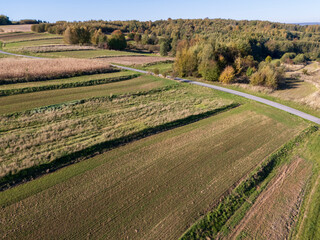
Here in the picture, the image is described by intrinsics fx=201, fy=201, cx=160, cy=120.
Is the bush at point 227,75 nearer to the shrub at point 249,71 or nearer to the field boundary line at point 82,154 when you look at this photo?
the shrub at point 249,71

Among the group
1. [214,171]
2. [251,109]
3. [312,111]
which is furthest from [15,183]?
[312,111]

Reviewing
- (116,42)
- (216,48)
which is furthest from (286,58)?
(116,42)

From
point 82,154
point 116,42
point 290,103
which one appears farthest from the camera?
point 116,42

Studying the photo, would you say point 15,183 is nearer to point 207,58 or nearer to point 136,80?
point 136,80

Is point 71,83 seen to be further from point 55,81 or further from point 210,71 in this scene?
point 210,71

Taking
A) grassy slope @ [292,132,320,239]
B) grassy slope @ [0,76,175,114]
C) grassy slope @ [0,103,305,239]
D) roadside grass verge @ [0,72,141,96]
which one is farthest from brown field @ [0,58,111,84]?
grassy slope @ [292,132,320,239]

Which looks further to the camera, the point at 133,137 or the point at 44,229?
the point at 133,137
